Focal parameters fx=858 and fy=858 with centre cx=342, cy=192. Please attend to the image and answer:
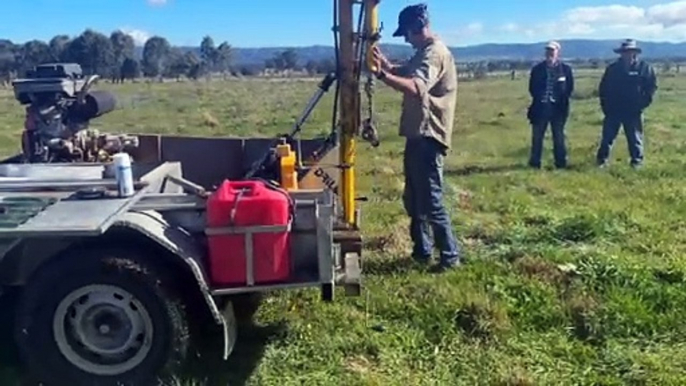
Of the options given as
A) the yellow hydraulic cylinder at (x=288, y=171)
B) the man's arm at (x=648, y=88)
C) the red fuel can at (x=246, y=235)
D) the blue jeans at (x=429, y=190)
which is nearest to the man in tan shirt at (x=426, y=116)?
the blue jeans at (x=429, y=190)

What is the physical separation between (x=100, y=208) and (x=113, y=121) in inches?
848

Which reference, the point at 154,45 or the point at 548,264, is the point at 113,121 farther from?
the point at 154,45

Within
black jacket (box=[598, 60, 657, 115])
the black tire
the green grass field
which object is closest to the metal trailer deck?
the black tire

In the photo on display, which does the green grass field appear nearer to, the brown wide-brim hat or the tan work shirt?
the tan work shirt

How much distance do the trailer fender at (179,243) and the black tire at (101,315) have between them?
0.17 metres

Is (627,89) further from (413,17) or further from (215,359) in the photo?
(215,359)

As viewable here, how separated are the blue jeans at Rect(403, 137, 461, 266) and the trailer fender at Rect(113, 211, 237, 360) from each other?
2.50 metres

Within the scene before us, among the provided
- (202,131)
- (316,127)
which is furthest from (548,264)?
(202,131)

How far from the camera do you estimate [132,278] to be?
437cm

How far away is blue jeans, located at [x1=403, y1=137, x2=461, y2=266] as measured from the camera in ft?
21.8

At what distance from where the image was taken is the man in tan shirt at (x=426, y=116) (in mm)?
6430

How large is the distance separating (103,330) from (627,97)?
32.9ft

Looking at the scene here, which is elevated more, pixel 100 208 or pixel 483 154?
pixel 100 208

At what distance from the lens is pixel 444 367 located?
4.99 meters
